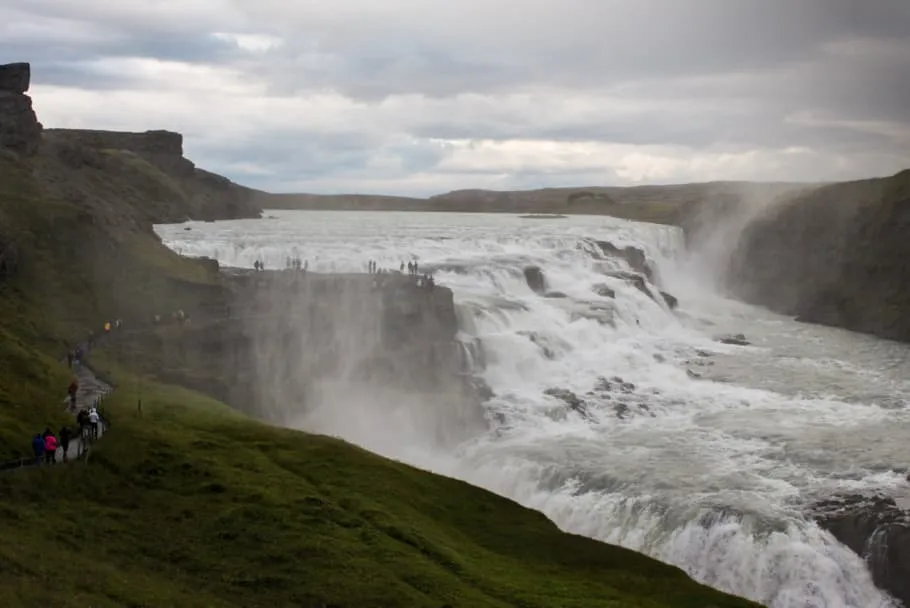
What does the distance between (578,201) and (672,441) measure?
514 ft

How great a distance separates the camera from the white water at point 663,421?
31766 millimetres

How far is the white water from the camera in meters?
31.8

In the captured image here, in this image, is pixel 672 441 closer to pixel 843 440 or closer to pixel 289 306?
pixel 843 440

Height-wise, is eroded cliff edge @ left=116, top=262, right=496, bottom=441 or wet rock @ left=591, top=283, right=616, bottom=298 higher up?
wet rock @ left=591, top=283, right=616, bottom=298

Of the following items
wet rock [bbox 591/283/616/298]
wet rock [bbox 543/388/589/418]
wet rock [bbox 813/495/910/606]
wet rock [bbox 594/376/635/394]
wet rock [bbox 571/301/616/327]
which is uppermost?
wet rock [bbox 591/283/616/298]

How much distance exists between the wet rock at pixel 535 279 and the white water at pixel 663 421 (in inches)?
33.1

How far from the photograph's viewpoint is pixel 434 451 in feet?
149

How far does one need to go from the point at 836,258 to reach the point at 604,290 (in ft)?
84.7

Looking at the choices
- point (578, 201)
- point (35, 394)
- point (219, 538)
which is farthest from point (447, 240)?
point (578, 201)

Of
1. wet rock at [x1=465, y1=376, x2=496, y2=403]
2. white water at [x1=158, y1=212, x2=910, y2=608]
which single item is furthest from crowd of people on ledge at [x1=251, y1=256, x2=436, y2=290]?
wet rock at [x1=465, y1=376, x2=496, y2=403]

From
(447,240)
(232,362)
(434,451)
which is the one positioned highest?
(447,240)

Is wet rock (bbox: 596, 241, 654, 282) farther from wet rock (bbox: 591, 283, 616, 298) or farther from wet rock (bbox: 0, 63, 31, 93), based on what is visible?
wet rock (bbox: 0, 63, 31, 93)

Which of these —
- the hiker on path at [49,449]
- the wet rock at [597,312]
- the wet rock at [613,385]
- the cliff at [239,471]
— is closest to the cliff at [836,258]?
the wet rock at [597,312]

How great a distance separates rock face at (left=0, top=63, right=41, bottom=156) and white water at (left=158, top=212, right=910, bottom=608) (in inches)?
498
